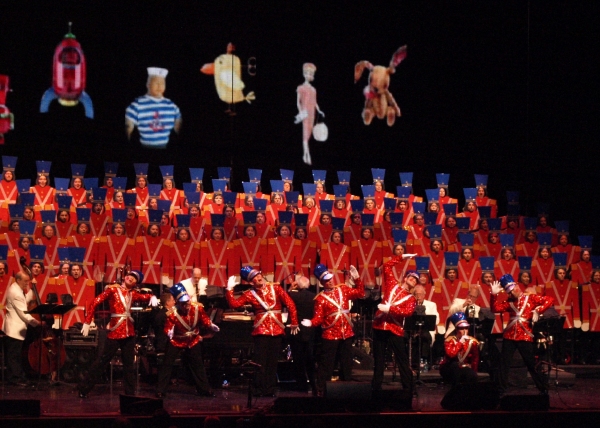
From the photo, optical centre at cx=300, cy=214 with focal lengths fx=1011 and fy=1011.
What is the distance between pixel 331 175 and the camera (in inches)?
813

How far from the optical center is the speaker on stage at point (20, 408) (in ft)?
26.2

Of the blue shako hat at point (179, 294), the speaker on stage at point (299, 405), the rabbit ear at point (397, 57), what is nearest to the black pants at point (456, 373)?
the speaker on stage at point (299, 405)

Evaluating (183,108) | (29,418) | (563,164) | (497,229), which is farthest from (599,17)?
(29,418)

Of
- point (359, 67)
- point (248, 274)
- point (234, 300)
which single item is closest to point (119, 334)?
point (234, 300)

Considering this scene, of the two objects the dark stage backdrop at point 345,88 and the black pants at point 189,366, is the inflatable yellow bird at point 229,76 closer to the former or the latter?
the dark stage backdrop at point 345,88

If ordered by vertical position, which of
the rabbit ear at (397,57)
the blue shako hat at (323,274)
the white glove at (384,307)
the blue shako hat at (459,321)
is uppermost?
the rabbit ear at (397,57)

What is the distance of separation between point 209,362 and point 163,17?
9.84 metres

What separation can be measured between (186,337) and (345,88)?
11.3m

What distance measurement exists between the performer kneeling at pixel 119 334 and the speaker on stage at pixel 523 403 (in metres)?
4.15

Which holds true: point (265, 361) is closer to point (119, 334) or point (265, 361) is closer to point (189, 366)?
point (189, 366)

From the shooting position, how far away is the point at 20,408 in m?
8.01

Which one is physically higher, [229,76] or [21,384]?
[229,76]

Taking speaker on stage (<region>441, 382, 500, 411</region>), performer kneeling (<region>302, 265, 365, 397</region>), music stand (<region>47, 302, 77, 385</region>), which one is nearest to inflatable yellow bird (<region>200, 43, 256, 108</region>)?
music stand (<region>47, 302, 77, 385</region>)

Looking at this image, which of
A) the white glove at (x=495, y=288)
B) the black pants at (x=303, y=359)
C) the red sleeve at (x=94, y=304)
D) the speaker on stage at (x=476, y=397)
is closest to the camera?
the speaker on stage at (x=476, y=397)
